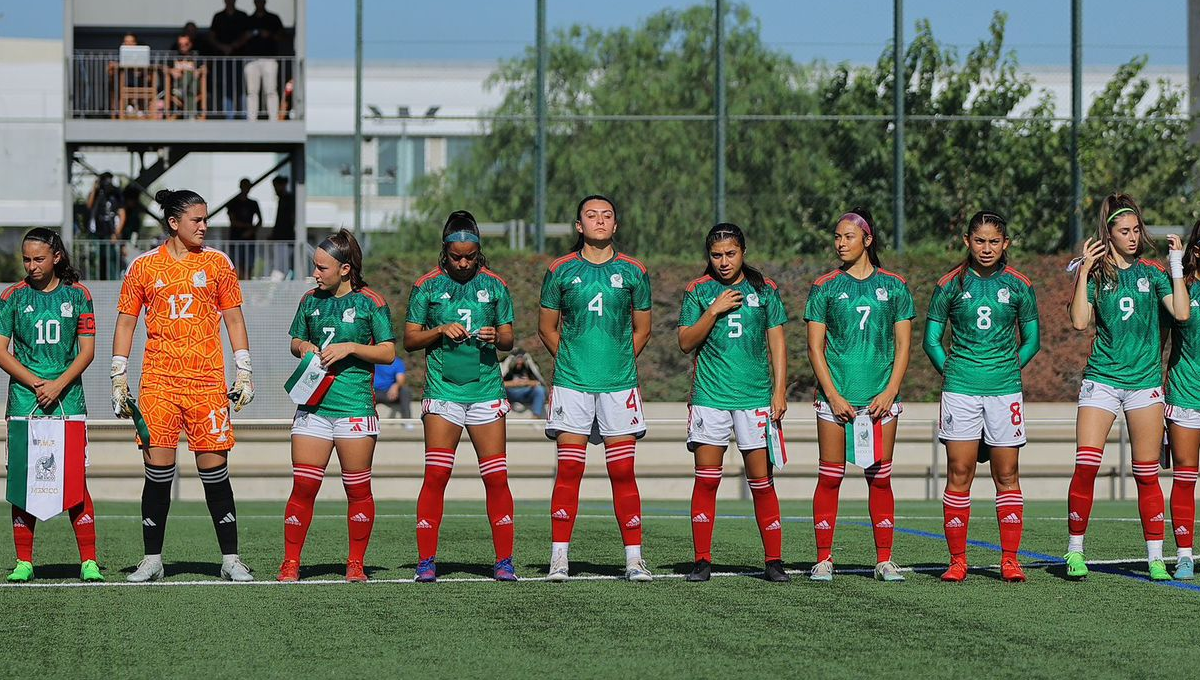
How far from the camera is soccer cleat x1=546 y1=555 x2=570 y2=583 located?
789cm

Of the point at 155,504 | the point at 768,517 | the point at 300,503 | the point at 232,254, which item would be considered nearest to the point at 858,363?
the point at 768,517

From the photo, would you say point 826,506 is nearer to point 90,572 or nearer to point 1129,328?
point 1129,328

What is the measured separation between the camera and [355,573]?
7957mm

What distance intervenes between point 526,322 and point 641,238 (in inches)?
167

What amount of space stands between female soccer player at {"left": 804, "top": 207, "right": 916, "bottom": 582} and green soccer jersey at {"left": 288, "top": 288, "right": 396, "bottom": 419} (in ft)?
7.14

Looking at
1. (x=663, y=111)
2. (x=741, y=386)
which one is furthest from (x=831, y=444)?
(x=663, y=111)

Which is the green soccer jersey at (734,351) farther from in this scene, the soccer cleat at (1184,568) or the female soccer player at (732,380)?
the soccer cleat at (1184,568)

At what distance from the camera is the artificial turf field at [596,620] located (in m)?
5.75

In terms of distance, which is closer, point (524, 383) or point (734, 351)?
point (734, 351)

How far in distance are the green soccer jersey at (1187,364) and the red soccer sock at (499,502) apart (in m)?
3.38

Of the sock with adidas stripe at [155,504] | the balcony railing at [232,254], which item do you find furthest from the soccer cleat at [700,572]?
the balcony railing at [232,254]

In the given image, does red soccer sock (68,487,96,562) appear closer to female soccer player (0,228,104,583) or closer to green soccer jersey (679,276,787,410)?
female soccer player (0,228,104,583)

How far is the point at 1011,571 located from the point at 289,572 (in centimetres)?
358

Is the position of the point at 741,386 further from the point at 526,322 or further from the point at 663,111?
the point at 663,111
